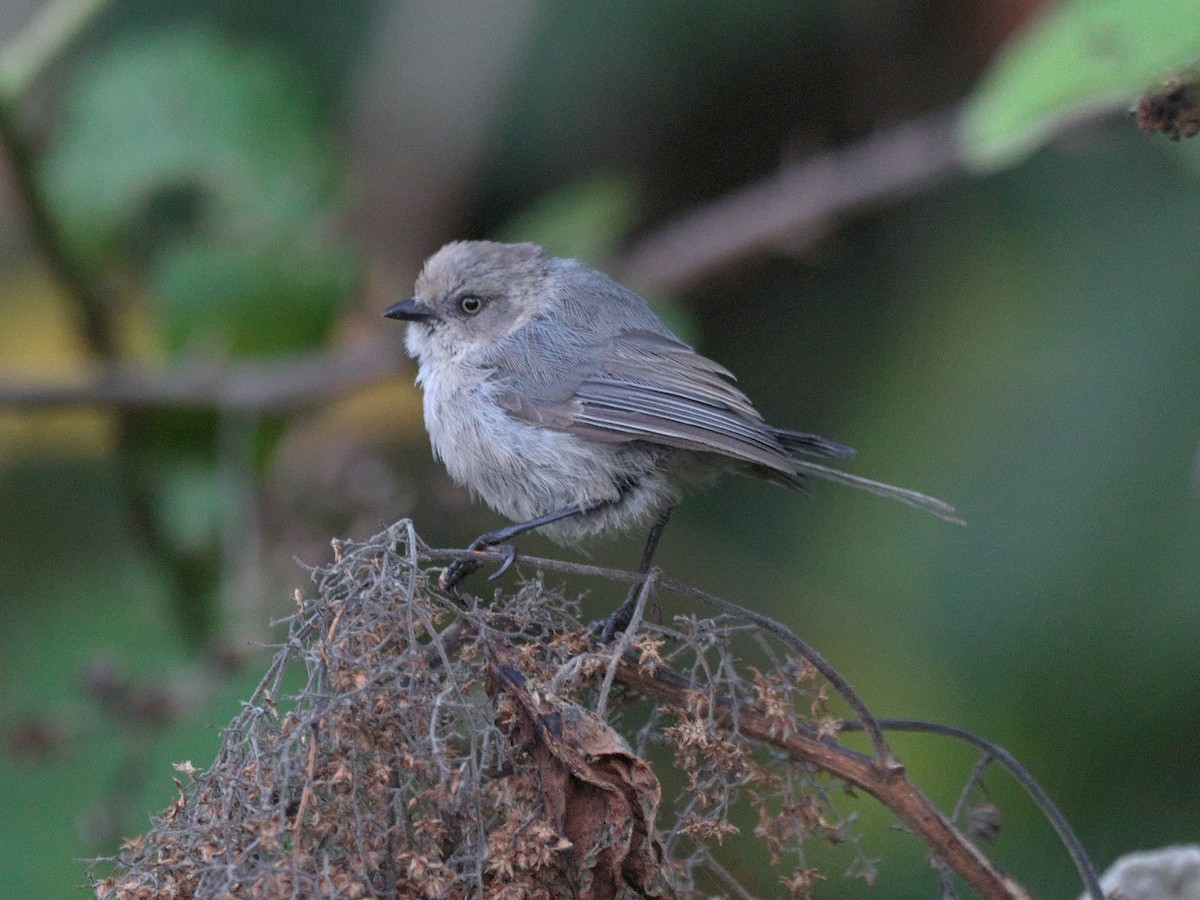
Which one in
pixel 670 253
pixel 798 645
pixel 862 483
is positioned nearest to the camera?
pixel 798 645

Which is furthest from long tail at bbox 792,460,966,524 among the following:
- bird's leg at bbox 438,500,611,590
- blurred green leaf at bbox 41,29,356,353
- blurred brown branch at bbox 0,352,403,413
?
blurred green leaf at bbox 41,29,356,353

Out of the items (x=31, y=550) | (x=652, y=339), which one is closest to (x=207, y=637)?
(x=31, y=550)

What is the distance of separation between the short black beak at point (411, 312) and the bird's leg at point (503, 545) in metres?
0.75

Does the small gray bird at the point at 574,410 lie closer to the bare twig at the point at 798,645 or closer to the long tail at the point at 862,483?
the long tail at the point at 862,483

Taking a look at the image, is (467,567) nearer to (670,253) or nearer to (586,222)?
(586,222)

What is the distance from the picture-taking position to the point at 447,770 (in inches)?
72.2

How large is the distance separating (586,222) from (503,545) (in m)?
2.26

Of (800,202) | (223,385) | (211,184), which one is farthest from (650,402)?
(211,184)

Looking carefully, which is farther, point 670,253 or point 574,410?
point 670,253

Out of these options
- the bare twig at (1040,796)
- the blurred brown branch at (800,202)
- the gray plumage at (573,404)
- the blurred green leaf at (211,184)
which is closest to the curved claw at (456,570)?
the gray plumage at (573,404)

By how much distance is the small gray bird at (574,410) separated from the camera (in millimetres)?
3205

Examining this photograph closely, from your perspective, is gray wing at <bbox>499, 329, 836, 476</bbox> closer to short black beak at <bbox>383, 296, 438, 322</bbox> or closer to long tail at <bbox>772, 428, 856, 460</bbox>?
long tail at <bbox>772, 428, 856, 460</bbox>

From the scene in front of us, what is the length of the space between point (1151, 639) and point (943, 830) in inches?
93.5

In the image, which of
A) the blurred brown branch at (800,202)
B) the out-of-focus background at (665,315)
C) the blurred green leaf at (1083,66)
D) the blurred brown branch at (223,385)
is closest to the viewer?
the blurred green leaf at (1083,66)
